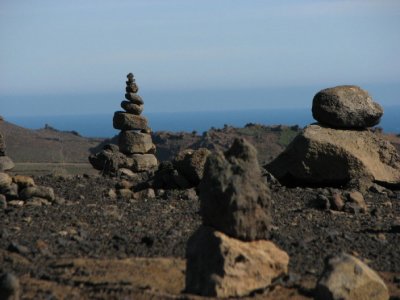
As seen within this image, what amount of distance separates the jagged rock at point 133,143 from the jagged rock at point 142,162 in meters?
0.31

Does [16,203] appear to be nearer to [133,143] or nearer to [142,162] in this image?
[142,162]

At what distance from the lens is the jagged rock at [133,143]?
35062 mm

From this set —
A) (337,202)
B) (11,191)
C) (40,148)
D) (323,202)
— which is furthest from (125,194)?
(40,148)

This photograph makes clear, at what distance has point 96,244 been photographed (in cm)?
1606

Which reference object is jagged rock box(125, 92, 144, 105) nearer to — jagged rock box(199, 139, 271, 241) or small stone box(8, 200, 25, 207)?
small stone box(8, 200, 25, 207)

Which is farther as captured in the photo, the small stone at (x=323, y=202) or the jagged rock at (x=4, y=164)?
the jagged rock at (x=4, y=164)

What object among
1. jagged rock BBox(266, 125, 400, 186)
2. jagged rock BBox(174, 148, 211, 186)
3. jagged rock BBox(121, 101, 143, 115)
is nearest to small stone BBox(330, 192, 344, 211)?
jagged rock BBox(266, 125, 400, 186)

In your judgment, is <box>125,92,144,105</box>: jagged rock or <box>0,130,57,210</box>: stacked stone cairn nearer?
<box>0,130,57,210</box>: stacked stone cairn

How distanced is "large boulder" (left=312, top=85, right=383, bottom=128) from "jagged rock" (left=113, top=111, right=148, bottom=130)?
1055 centimetres

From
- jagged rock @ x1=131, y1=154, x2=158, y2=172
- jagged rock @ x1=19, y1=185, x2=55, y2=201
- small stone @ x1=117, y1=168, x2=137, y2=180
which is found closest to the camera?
jagged rock @ x1=19, y1=185, x2=55, y2=201

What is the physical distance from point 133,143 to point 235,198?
22874 millimetres

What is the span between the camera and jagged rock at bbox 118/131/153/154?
115ft

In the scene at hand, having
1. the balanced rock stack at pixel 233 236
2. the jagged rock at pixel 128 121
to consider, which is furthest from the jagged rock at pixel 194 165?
the balanced rock stack at pixel 233 236

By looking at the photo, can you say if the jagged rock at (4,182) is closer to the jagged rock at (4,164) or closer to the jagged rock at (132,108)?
the jagged rock at (4,164)
